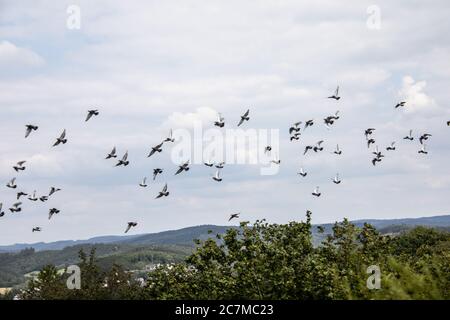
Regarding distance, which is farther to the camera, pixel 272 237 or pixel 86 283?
pixel 86 283

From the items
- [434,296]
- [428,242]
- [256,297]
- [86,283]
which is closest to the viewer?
[434,296]

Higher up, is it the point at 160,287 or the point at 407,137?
the point at 407,137

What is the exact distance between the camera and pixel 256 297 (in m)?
69.1

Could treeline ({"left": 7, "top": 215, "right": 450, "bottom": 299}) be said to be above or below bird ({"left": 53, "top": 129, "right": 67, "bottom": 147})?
below

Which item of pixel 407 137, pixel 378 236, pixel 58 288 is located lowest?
pixel 58 288

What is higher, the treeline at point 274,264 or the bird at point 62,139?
the bird at point 62,139

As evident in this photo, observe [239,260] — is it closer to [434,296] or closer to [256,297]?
[256,297]

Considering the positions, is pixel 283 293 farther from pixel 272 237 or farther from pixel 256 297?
pixel 272 237
